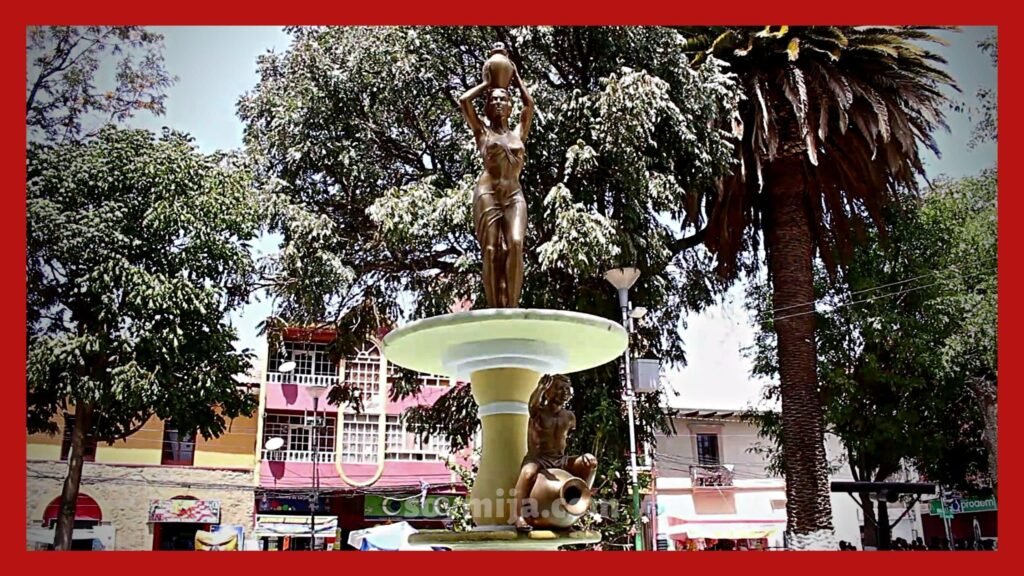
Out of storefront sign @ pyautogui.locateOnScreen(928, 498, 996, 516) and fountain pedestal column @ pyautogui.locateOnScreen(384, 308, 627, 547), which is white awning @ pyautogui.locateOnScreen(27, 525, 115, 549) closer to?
fountain pedestal column @ pyautogui.locateOnScreen(384, 308, 627, 547)

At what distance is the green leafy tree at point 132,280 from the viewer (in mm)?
14531

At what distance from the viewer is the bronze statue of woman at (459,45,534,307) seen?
7195mm

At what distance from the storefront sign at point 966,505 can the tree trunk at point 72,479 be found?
62.9ft

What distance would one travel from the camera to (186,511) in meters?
24.0

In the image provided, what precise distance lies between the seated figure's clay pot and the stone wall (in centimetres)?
2007

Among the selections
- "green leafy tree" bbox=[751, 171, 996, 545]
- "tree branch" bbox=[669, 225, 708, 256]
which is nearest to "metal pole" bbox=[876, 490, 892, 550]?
"green leafy tree" bbox=[751, 171, 996, 545]

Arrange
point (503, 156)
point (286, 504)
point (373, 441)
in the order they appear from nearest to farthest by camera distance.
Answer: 1. point (503, 156)
2. point (286, 504)
3. point (373, 441)

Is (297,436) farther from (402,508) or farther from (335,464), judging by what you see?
(402,508)

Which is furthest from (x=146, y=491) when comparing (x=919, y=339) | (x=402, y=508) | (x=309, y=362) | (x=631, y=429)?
(x=919, y=339)

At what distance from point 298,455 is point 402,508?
130 inches

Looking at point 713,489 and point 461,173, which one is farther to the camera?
point 713,489

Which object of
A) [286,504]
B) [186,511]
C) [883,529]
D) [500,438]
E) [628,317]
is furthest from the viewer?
[286,504]

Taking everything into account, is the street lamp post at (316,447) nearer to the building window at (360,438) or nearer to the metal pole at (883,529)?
the building window at (360,438)

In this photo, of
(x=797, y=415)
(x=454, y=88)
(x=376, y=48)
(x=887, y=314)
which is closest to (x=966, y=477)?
(x=887, y=314)
